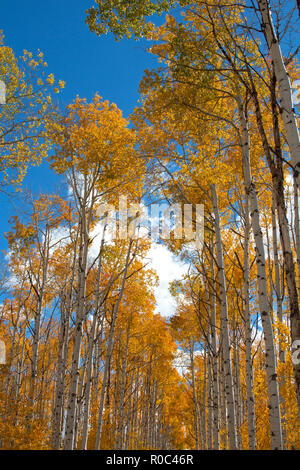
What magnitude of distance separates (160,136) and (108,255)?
3478 mm

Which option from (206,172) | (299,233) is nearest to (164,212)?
(206,172)

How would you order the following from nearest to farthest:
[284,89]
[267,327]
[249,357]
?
[284,89] < [267,327] < [249,357]

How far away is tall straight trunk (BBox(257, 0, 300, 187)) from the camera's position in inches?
133

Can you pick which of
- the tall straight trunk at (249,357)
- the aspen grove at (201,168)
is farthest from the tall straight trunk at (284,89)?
the tall straight trunk at (249,357)

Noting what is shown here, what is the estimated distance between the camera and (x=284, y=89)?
3.66 meters

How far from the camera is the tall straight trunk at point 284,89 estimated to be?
3.39 m

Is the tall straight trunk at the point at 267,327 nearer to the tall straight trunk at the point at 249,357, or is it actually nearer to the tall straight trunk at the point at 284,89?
the tall straight trunk at the point at 284,89

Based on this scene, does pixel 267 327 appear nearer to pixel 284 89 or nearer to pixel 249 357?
pixel 249 357

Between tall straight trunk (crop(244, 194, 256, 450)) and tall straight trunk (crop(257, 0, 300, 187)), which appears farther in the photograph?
tall straight trunk (crop(244, 194, 256, 450))

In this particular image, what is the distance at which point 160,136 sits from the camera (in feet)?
22.7

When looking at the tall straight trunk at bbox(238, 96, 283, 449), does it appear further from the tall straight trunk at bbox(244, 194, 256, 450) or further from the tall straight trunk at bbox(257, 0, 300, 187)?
the tall straight trunk at bbox(244, 194, 256, 450)

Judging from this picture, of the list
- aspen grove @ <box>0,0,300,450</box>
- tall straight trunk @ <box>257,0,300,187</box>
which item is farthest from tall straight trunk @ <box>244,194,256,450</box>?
tall straight trunk @ <box>257,0,300,187</box>

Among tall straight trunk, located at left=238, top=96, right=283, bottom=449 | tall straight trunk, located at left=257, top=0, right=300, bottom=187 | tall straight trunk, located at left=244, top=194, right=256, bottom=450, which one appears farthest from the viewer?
tall straight trunk, located at left=244, top=194, right=256, bottom=450

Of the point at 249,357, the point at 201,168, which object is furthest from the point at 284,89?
the point at 249,357
